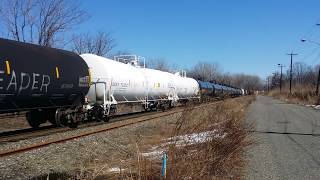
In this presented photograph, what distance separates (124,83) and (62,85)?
720cm

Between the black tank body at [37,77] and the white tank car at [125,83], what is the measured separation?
7.40ft

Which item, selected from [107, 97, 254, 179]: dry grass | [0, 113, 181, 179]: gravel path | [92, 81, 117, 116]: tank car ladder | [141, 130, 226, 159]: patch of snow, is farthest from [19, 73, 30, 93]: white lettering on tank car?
[141, 130, 226, 159]: patch of snow

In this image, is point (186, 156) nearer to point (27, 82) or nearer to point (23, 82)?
point (23, 82)

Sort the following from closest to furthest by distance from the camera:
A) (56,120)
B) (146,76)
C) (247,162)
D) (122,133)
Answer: (247,162), (122,133), (56,120), (146,76)

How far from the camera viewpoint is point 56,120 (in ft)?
57.8

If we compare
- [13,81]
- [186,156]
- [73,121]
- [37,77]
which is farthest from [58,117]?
Result: [186,156]

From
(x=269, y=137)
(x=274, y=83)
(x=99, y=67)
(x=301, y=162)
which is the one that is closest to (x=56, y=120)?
(x=99, y=67)

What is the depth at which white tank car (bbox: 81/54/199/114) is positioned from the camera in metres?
21.2

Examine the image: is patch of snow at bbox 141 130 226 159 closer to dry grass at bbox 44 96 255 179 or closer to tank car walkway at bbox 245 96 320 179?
dry grass at bbox 44 96 255 179

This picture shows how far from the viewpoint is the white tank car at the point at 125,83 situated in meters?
21.2

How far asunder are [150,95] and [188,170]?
22874 mm

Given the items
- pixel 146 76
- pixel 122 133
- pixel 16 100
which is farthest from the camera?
pixel 146 76

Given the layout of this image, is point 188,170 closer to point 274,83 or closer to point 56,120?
point 56,120

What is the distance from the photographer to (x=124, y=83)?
23.8 m
